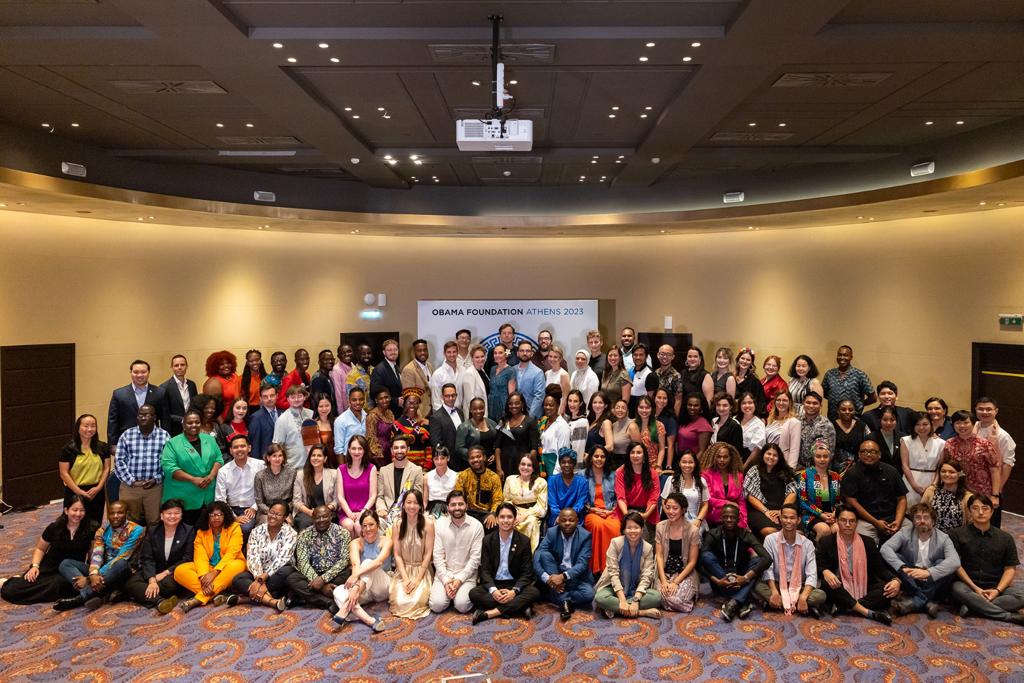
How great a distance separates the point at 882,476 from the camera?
238 inches

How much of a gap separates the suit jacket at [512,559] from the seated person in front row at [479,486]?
0.50m

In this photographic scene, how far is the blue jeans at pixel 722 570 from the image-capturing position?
5.61m

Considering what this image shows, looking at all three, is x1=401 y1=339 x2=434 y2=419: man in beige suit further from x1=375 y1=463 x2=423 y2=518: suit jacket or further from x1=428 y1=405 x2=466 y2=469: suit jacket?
x1=375 y1=463 x2=423 y2=518: suit jacket

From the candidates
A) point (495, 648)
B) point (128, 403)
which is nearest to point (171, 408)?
point (128, 403)

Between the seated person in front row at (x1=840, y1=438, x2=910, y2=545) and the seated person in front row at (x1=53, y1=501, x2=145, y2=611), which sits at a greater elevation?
the seated person in front row at (x1=840, y1=438, x2=910, y2=545)

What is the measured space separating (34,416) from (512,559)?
6.51 m

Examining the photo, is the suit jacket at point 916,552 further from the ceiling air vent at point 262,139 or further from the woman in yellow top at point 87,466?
the ceiling air vent at point 262,139

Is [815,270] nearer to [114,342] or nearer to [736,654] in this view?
[736,654]

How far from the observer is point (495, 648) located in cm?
498

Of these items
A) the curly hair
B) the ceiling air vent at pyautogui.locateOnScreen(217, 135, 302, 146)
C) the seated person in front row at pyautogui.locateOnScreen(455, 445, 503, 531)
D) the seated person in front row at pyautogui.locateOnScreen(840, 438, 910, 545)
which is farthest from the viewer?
the curly hair

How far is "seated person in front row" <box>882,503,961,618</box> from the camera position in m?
5.49

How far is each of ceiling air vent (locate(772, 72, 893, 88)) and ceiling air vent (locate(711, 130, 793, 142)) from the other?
1679 mm

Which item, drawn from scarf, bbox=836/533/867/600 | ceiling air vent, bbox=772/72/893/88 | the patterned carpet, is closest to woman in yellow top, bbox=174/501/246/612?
the patterned carpet

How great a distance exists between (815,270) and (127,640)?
31.4 ft
